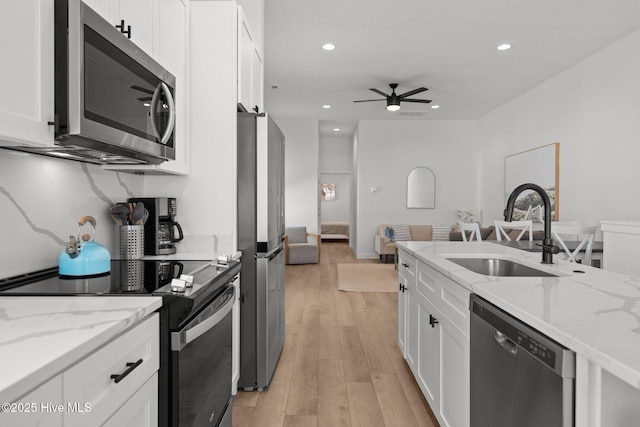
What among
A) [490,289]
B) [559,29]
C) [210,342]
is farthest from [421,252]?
[559,29]

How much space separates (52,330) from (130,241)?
3.78ft

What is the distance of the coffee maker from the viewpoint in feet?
6.98

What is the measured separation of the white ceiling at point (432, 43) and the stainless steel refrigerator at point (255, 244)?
1911mm

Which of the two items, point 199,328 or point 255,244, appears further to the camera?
point 255,244

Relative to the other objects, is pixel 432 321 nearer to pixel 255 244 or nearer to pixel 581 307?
pixel 581 307

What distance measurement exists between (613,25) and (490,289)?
424 centimetres

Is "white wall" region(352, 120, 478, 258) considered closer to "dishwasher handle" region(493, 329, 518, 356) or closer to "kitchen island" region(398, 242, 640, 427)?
"kitchen island" region(398, 242, 640, 427)

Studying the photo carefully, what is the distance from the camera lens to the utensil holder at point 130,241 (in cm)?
199

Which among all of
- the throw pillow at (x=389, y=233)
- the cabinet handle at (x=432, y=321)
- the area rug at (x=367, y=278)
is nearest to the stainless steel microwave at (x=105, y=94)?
the cabinet handle at (x=432, y=321)

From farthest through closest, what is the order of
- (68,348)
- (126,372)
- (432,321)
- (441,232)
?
(441,232) < (432,321) < (126,372) < (68,348)

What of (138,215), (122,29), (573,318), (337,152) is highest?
(337,152)

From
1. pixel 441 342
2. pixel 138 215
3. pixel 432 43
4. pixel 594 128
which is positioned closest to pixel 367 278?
pixel 432 43

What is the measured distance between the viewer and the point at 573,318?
1.06 metres

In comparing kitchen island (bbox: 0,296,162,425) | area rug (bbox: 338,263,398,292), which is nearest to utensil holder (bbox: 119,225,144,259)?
kitchen island (bbox: 0,296,162,425)
